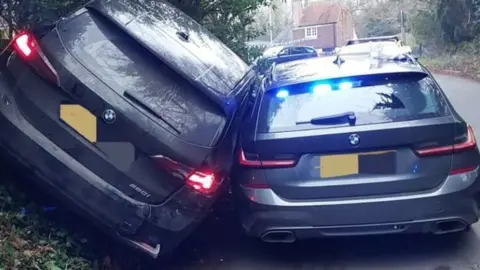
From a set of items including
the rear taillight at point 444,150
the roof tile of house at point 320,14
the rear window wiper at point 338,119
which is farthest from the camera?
the roof tile of house at point 320,14

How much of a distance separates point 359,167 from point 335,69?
1.01 metres

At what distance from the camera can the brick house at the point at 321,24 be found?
185 feet

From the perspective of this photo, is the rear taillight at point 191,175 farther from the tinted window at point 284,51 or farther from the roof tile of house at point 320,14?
the roof tile of house at point 320,14

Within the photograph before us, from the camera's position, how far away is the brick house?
56469mm

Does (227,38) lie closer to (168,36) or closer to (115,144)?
(168,36)

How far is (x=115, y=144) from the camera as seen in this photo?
4137 mm

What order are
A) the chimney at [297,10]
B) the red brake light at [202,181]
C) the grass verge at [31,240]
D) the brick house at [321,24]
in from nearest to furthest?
1. the grass verge at [31,240]
2. the red brake light at [202,181]
3. the brick house at [321,24]
4. the chimney at [297,10]

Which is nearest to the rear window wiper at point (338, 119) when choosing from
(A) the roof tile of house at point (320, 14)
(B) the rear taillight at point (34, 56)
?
(B) the rear taillight at point (34, 56)

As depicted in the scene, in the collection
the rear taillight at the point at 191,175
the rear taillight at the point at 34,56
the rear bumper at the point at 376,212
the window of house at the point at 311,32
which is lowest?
the window of house at the point at 311,32

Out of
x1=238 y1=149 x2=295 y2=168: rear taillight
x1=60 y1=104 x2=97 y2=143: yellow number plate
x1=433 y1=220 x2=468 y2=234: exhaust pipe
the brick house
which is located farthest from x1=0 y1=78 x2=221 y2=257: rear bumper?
the brick house

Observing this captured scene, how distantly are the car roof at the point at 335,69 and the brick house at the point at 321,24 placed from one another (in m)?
50.2

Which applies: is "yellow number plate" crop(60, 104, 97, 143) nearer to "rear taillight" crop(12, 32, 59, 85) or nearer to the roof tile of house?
"rear taillight" crop(12, 32, 59, 85)

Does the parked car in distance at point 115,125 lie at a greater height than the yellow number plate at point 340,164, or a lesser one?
greater

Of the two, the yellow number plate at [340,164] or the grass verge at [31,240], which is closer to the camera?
the grass verge at [31,240]
